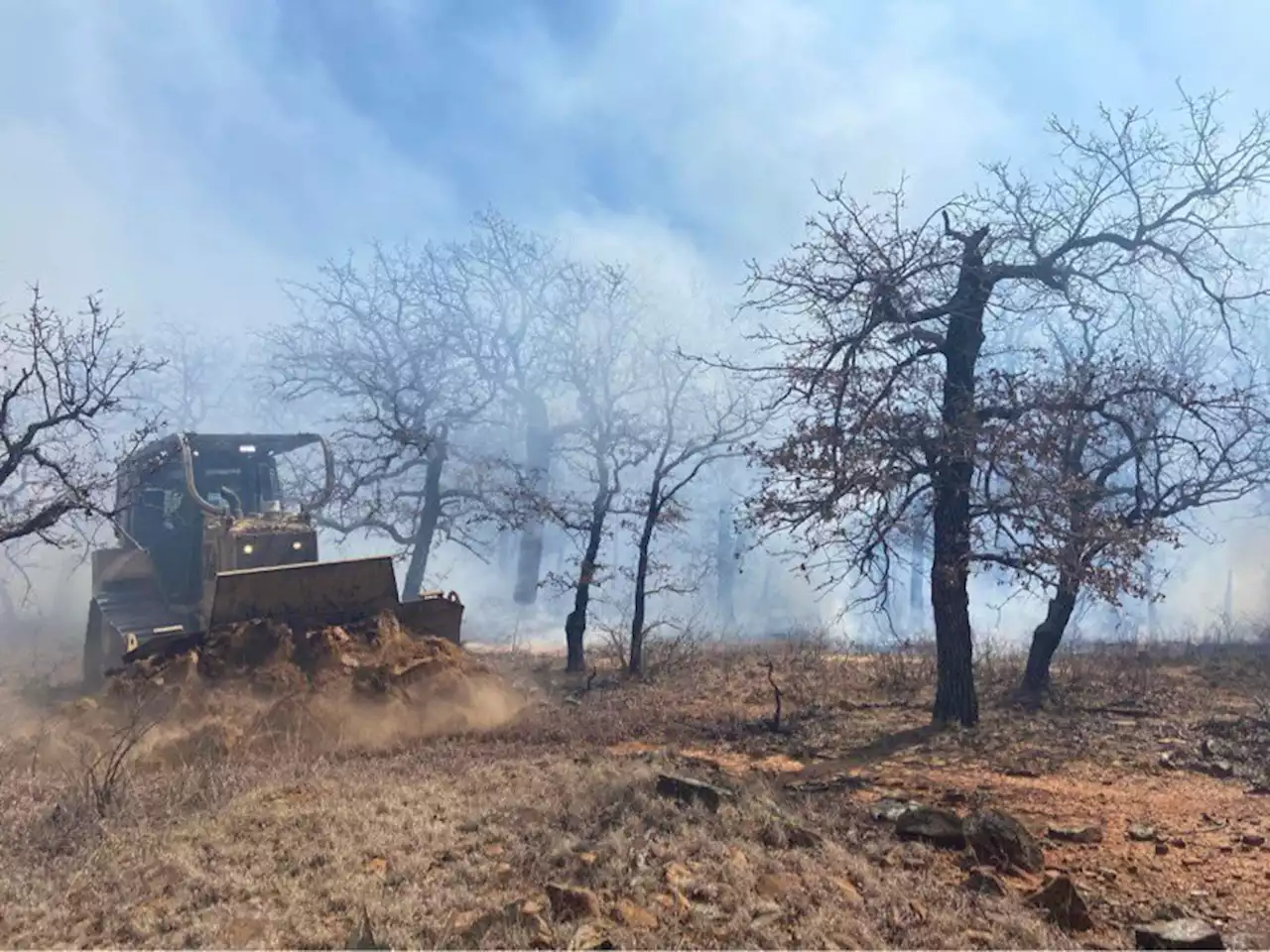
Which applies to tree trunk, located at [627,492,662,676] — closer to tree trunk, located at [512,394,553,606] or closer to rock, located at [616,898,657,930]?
rock, located at [616,898,657,930]

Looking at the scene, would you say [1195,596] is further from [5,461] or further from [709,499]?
[5,461]

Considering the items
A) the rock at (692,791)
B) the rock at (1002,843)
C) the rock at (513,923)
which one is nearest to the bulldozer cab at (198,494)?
the rock at (692,791)

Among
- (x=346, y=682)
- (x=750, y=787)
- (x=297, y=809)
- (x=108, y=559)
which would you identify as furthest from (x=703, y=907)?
(x=108, y=559)

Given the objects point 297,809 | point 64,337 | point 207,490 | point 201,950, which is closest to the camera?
point 201,950

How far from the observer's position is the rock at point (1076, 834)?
20.2 ft

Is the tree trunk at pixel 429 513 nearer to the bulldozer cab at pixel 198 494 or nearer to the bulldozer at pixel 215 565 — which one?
the bulldozer at pixel 215 565

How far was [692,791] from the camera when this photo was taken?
607 cm

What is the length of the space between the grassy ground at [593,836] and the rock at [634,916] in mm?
12

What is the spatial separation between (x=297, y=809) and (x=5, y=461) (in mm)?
4900

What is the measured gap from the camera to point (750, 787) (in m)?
6.58

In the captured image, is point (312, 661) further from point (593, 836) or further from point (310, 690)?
point (593, 836)

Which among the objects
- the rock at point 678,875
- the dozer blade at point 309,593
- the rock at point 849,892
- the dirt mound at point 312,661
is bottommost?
the rock at point 849,892

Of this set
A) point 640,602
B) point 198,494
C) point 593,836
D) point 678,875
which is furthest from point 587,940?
point 640,602

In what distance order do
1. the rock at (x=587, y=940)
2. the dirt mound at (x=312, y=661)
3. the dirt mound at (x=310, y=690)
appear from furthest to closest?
the dirt mound at (x=312, y=661), the dirt mound at (x=310, y=690), the rock at (x=587, y=940)
